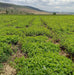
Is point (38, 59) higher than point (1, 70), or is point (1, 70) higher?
point (38, 59)

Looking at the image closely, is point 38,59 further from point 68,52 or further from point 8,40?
point 8,40

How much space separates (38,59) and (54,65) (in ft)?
2.87

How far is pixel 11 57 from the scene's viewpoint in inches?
217

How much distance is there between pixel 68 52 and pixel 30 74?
11.8ft

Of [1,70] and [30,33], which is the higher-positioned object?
[30,33]

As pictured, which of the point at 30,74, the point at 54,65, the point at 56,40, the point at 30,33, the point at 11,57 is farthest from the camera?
the point at 30,33

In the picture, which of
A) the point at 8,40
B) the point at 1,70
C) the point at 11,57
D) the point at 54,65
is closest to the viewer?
the point at 54,65

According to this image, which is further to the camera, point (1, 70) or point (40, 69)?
point (1, 70)

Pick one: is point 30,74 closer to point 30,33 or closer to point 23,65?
point 23,65

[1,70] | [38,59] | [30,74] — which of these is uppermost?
[38,59]

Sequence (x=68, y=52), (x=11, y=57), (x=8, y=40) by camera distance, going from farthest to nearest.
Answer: (x=8, y=40)
(x=68, y=52)
(x=11, y=57)

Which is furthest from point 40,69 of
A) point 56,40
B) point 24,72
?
point 56,40

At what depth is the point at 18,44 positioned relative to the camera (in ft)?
24.3

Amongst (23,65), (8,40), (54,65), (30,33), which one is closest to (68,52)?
(54,65)
